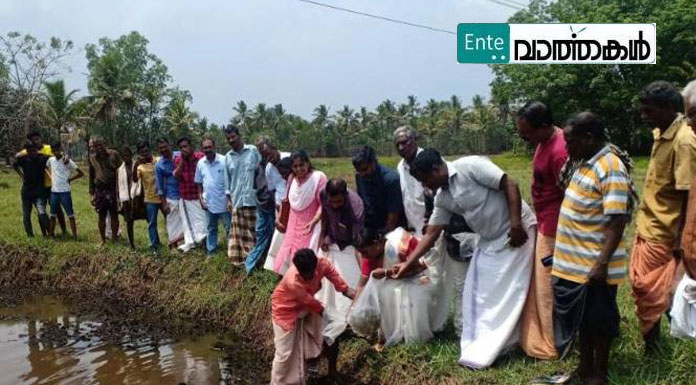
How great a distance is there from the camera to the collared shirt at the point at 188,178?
7727 mm

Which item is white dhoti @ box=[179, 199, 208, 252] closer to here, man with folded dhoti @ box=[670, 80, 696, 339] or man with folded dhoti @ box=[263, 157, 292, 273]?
man with folded dhoti @ box=[263, 157, 292, 273]

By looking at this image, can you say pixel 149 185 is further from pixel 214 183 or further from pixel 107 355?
pixel 107 355

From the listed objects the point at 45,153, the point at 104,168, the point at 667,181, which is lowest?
the point at 667,181

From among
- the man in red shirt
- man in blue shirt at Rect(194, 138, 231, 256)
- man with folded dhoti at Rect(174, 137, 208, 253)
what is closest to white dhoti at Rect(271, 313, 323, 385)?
the man in red shirt

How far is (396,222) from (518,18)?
3316cm

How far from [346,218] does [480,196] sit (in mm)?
1416

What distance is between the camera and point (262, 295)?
634 cm

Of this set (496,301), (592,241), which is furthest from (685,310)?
(496,301)

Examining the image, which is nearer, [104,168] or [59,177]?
[104,168]

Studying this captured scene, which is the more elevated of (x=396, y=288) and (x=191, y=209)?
(x=191, y=209)

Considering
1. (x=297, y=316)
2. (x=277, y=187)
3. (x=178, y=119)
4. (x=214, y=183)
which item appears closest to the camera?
(x=297, y=316)

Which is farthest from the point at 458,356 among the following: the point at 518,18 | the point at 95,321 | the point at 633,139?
the point at 518,18

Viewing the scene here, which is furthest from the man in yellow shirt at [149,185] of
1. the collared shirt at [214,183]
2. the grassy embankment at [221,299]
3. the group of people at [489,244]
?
the group of people at [489,244]

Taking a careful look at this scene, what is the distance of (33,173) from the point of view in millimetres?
9141
